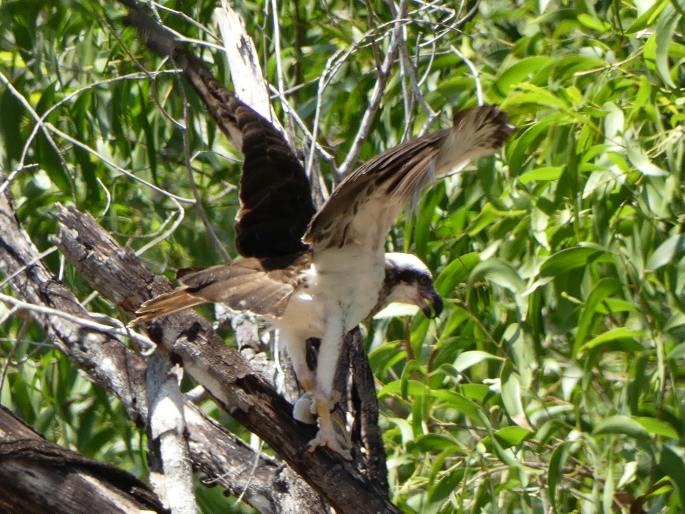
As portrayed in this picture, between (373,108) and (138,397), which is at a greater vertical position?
(373,108)

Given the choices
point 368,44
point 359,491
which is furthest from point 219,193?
point 359,491

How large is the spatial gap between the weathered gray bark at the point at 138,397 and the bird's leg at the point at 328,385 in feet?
0.73

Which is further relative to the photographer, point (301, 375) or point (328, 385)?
point (301, 375)

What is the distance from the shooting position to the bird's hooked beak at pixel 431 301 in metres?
2.88

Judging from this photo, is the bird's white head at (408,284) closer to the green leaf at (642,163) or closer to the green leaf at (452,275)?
the green leaf at (452,275)

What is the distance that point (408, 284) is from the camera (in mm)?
2854

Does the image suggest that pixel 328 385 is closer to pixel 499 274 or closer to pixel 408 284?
pixel 408 284

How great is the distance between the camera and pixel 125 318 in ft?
9.24

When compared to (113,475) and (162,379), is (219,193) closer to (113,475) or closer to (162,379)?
(162,379)

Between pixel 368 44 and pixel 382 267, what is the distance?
1.04m

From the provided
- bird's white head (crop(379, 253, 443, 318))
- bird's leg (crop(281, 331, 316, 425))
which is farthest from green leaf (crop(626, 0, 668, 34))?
bird's leg (crop(281, 331, 316, 425))

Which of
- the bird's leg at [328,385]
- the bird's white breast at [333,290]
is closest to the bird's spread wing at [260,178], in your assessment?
the bird's white breast at [333,290]

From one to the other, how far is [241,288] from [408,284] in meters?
0.45

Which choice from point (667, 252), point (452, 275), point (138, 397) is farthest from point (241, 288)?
point (667, 252)
